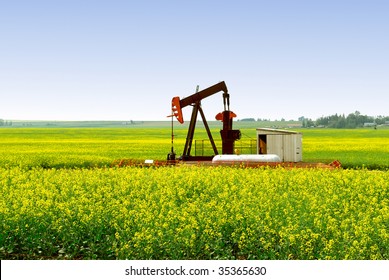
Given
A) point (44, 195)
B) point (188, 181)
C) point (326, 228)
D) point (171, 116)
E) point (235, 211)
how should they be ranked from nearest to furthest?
1. point (326, 228)
2. point (235, 211)
3. point (44, 195)
4. point (188, 181)
5. point (171, 116)

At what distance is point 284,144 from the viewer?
32969 mm

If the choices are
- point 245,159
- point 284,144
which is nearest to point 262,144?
point 284,144

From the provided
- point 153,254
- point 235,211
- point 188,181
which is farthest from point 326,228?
point 188,181

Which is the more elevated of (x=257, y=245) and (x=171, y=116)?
(x=171, y=116)

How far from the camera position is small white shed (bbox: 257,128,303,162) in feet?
107

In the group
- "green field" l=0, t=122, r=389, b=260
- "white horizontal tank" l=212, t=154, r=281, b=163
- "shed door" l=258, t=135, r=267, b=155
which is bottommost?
"green field" l=0, t=122, r=389, b=260

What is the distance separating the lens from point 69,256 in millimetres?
12109

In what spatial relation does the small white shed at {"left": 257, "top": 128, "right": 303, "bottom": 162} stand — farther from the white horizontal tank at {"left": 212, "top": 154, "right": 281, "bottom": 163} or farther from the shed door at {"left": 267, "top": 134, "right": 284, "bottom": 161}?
the white horizontal tank at {"left": 212, "top": 154, "right": 281, "bottom": 163}

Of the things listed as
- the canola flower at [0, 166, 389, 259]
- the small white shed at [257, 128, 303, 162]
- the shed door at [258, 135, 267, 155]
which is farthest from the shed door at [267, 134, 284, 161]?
the canola flower at [0, 166, 389, 259]

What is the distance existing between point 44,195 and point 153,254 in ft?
20.2

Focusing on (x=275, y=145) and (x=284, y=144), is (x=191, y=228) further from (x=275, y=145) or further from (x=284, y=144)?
(x=275, y=145)

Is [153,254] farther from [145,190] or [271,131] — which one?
[271,131]

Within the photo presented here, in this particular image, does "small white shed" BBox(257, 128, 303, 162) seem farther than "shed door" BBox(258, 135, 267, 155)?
No

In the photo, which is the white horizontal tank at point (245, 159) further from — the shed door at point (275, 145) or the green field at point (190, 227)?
the green field at point (190, 227)
